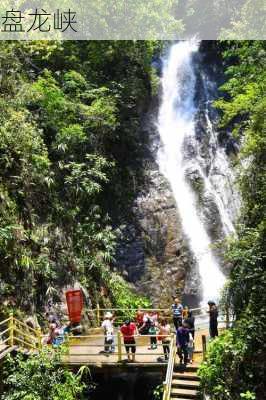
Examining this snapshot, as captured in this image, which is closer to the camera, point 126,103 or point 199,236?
point 199,236

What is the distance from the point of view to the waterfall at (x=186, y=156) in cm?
2394

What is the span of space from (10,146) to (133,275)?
906 centimetres

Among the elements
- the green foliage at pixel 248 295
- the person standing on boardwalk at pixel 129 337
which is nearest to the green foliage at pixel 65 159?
the person standing on boardwalk at pixel 129 337

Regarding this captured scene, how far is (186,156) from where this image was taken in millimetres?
28031

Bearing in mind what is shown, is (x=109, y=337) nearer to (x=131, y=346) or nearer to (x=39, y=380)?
(x=131, y=346)

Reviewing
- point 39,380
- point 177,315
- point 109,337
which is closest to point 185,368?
point 177,315

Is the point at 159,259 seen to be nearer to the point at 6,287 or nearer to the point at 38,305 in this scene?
the point at 38,305

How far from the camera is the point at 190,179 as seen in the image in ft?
87.7

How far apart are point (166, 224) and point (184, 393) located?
13233 mm

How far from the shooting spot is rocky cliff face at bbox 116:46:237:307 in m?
23.2

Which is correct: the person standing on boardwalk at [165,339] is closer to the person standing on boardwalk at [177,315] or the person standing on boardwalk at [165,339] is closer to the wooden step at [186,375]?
the person standing on boardwalk at [177,315]

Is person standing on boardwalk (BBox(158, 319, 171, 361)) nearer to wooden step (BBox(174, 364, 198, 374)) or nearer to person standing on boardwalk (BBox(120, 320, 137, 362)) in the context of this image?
wooden step (BBox(174, 364, 198, 374))

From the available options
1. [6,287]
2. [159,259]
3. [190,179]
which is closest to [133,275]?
[159,259]

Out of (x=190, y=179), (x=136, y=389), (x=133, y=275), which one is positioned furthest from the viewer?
(x=190, y=179)
